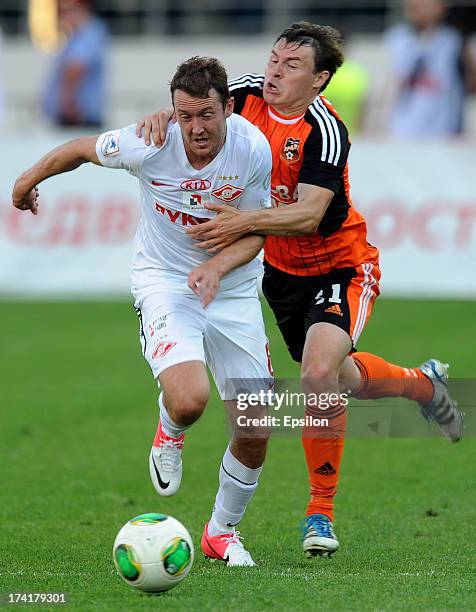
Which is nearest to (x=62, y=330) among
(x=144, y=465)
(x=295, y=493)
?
(x=144, y=465)

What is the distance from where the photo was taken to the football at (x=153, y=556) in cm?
538

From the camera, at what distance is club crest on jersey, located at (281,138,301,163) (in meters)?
6.62

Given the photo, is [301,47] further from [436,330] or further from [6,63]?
[6,63]

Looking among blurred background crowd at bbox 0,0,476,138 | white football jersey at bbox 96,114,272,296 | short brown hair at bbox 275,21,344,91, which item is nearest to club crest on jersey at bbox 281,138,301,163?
white football jersey at bbox 96,114,272,296

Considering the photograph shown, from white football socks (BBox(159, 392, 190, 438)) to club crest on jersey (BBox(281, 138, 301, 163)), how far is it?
55.2 inches

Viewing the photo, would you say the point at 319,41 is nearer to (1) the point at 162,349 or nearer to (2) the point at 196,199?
(2) the point at 196,199

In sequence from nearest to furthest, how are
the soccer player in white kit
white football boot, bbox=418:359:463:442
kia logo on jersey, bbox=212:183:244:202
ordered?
the soccer player in white kit < kia logo on jersey, bbox=212:183:244:202 < white football boot, bbox=418:359:463:442

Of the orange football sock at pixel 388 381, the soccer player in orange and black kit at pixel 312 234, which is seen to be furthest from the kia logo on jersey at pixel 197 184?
the orange football sock at pixel 388 381

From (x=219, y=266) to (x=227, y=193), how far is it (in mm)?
405

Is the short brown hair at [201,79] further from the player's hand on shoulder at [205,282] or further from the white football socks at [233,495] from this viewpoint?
the white football socks at [233,495]

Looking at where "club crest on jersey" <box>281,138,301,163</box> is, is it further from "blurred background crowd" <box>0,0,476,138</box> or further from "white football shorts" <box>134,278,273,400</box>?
"blurred background crowd" <box>0,0,476,138</box>

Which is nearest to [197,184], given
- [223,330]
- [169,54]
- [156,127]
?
[156,127]

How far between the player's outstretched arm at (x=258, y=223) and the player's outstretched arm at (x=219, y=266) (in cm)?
4

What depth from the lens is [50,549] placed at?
6438 mm
